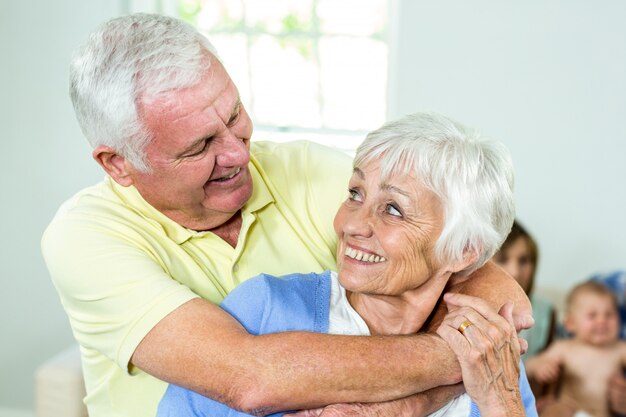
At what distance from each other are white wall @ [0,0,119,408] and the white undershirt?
3208mm

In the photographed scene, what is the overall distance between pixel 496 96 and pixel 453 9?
0.48m

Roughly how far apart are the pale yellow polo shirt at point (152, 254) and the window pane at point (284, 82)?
121 inches

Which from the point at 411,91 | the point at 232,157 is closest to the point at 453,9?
the point at 411,91

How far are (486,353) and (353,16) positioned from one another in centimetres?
365

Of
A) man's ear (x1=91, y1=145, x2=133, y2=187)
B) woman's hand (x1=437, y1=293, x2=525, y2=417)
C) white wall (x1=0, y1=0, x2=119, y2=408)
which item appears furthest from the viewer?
white wall (x1=0, y1=0, x2=119, y2=408)

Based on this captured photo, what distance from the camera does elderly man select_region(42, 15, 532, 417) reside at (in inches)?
56.9

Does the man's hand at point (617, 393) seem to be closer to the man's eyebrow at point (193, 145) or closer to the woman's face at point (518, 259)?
the woman's face at point (518, 259)

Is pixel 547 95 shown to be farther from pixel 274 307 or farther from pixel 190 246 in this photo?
pixel 274 307

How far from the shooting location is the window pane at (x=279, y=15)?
5004mm

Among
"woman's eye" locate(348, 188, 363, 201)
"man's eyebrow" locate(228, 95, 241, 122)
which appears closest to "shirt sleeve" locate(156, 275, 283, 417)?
"woman's eye" locate(348, 188, 363, 201)

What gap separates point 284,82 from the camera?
5.19 metres

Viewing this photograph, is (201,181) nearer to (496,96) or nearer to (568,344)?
(568,344)

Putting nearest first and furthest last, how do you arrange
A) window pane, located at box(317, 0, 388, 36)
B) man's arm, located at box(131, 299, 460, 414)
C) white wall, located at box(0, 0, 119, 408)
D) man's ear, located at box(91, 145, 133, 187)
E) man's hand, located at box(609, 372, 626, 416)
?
1. man's arm, located at box(131, 299, 460, 414)
2. man's ear, located at box(91, 145, 133, 187)
3. man's hand, located at box(609, 372, 626, 416)
4. white wall, located at box(0, 0, 119, 408)
5. window pane, located at box(317, 0, 388, 36)

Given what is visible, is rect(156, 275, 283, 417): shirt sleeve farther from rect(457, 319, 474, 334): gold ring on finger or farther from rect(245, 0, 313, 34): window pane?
rect(245, 0, 313, 34): window pane
